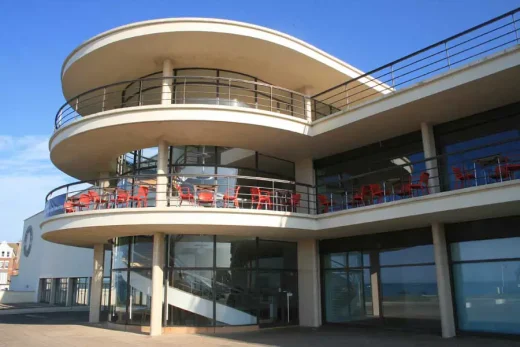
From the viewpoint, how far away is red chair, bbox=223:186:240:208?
13.9 meters

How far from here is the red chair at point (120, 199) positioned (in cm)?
1414

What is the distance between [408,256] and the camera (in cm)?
1434

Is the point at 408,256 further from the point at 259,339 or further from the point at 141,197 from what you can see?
the point at 141,197

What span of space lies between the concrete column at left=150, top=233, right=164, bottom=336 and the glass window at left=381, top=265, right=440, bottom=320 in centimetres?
690

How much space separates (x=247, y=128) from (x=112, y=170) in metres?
7.07

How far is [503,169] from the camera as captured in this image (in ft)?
39.4

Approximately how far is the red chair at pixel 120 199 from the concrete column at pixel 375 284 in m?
8.00

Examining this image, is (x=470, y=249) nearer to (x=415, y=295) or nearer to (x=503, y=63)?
(x=415, y=295)

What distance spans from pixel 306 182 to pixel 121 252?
681cm

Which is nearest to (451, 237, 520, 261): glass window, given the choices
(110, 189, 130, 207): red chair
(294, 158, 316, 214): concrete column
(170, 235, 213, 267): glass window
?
(294, 158, 316, 214): concrete column

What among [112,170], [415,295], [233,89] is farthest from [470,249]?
[112,170]

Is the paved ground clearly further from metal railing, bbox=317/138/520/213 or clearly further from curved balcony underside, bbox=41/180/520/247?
metal railing, bbox=317/138/520/213

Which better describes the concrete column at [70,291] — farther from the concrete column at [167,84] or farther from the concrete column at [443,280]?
the concrete column at [443,280]

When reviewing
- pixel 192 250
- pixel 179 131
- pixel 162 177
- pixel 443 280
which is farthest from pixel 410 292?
pixel 179 131
